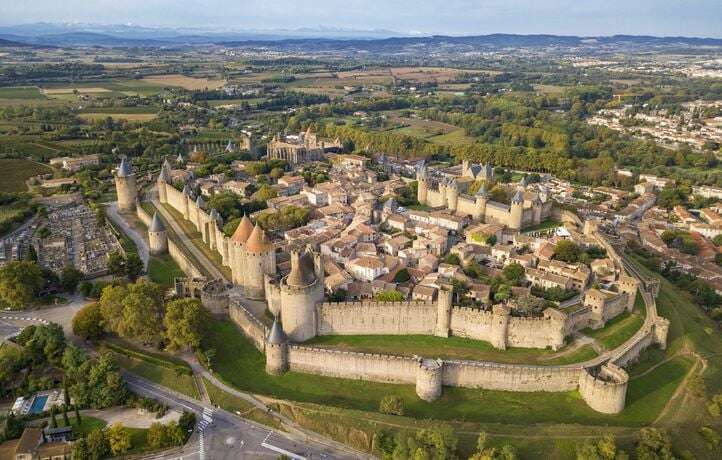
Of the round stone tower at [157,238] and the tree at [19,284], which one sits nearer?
the tree at [19,284]

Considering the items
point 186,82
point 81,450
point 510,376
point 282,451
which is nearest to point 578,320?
point 510,376

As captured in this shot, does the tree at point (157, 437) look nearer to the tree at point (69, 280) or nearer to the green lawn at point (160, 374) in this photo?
the green lawn at point (160, 374)

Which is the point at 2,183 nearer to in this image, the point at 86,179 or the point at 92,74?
the point at 86,179

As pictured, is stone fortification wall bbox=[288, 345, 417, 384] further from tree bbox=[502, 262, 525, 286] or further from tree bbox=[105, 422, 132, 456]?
tree bbox=[502, 262, 525, 286]

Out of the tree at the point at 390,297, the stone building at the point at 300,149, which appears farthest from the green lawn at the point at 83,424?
the stone building at the point at 300,149

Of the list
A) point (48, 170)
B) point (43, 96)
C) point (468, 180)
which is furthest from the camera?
point (43, 96)

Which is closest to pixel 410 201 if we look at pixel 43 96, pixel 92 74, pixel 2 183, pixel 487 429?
pixel 487 429

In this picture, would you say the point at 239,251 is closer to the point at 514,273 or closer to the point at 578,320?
the point at 514,273
